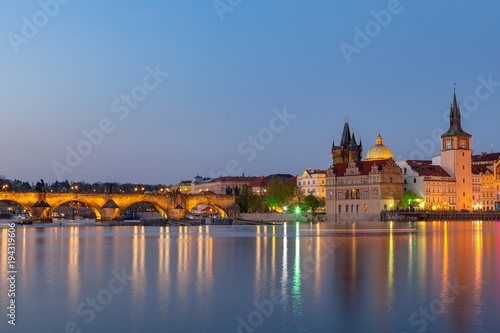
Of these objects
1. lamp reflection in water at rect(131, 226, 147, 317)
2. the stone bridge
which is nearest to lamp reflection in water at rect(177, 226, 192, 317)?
lamp reflection in water at rect(131, 226, 147, 317)

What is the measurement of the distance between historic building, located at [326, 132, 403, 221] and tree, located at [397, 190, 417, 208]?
5.27ft

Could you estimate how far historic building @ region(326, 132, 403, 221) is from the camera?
11350cm

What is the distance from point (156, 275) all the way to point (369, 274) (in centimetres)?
767

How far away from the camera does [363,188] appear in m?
117

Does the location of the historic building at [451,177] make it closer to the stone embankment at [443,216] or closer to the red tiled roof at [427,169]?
the red tiled roof at [427,169]

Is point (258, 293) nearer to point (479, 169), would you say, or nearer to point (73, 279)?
point (73, 279)

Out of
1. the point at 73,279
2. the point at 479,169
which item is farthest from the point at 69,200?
the point at 479,169

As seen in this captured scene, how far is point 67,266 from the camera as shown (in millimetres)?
25984

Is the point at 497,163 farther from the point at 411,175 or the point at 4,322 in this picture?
the point at 4,322

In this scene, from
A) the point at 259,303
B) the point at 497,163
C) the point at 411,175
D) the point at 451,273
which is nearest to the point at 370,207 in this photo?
the point at 411,175

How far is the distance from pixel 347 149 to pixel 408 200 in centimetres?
4206

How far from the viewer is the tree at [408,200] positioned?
112 m

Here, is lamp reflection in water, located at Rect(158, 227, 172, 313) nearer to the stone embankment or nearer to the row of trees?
the row of trees

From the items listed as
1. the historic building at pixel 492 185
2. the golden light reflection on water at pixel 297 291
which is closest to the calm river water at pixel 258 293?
the golden light reflection on water at pixel 297 291
